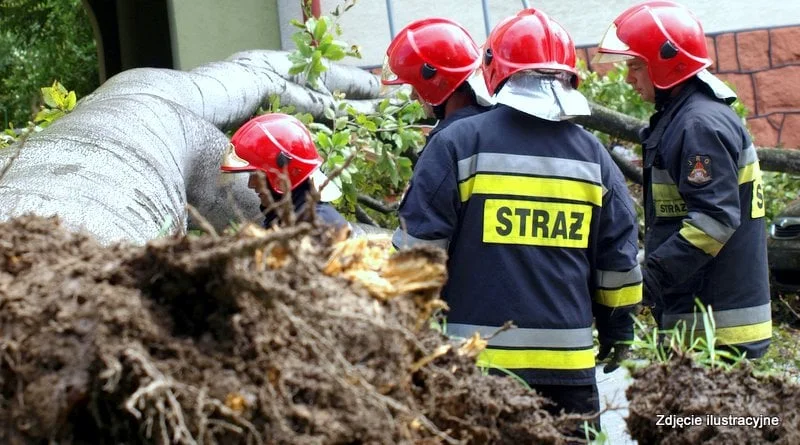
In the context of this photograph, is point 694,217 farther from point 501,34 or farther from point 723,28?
point 723,28

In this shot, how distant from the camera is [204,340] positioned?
1760mm

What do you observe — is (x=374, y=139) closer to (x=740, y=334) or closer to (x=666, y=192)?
(x=666, y=192)

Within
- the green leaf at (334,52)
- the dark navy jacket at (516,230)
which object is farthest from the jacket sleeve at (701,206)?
the green leaf at (334,52)

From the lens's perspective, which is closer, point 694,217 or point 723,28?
point 694,217

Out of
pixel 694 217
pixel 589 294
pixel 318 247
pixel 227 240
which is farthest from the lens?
pixel 694 217

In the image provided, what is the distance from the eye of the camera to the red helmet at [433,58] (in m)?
4.42

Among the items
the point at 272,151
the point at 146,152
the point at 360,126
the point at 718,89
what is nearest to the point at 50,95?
the point at 146,152

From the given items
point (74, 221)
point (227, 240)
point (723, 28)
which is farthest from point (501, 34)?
point (723, 28)

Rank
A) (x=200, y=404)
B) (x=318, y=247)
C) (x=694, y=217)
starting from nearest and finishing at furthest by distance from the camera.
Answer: (x=200, y=404), (x=318, y=247), (x=694, y=217)

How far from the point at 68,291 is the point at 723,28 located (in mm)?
9877

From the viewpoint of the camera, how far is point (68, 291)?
1.75 meters

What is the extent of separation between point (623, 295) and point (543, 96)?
692 millimetres

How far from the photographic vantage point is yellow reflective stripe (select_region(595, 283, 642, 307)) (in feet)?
12.2

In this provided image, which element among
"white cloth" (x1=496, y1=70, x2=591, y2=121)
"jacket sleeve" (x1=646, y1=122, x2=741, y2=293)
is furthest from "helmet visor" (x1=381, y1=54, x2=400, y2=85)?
"jacket sleeve" (x1=646, y1=122, x2=741, y2=293)
